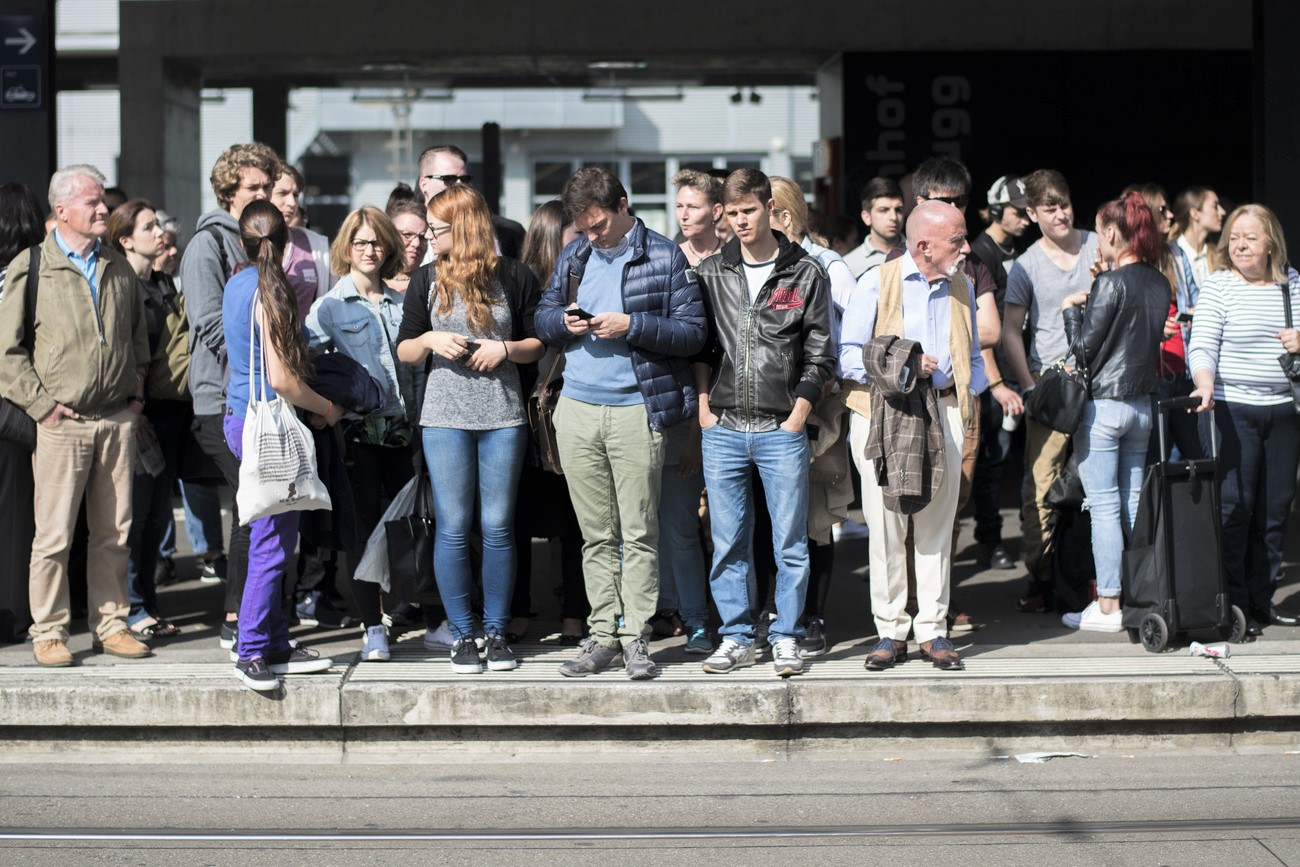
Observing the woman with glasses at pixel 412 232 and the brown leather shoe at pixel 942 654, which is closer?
the brown leather shoe at pixel 942 654

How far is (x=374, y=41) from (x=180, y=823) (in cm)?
1074

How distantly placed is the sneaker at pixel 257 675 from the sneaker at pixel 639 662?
1.36 meters

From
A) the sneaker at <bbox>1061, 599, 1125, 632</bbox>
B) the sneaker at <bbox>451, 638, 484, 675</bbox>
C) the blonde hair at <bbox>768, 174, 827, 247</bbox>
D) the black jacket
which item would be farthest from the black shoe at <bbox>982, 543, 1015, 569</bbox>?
the sneaker at <bbox>451, 638, 484, 675</bbox>

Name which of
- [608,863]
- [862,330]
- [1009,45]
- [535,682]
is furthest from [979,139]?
[608,863]

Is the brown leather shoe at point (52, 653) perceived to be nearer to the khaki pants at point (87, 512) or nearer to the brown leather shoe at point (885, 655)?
the khaki pants at point (87, 512)

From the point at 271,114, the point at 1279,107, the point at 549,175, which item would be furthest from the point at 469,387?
the point at 271,114

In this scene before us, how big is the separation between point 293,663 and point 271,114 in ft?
49.2

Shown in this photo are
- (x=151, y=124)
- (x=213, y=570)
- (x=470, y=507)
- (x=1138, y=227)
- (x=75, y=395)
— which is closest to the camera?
(x=470, y=507)

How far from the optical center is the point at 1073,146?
1439 cm

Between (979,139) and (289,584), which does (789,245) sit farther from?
(979,139)

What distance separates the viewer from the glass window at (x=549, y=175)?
20.1 meters

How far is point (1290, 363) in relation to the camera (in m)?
6.87

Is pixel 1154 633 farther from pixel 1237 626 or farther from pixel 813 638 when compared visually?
pixel 813 638

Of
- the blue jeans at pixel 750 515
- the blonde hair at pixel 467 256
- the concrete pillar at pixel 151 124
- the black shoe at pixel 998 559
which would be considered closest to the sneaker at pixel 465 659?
the blue jeans at pixel 750 515
